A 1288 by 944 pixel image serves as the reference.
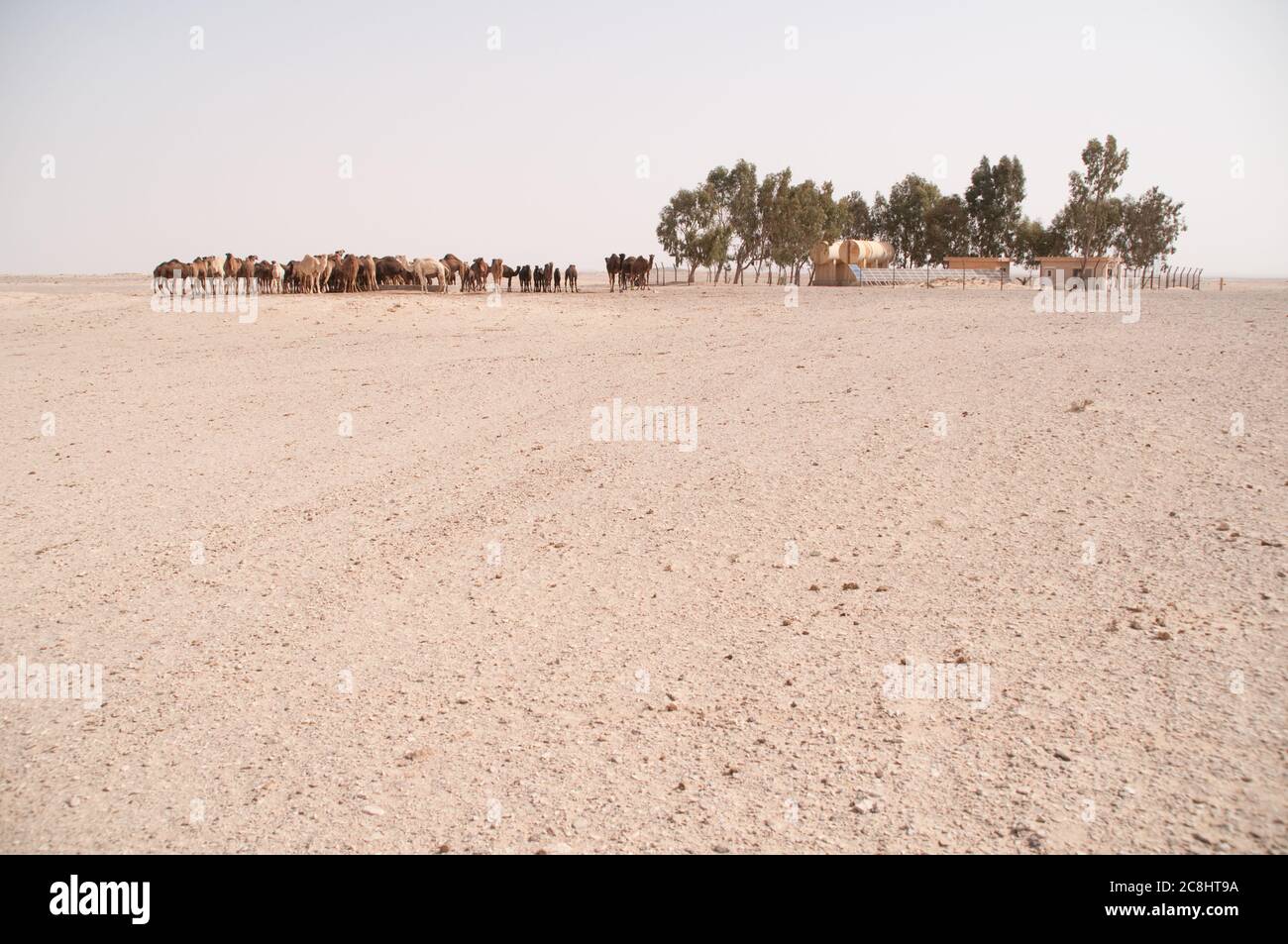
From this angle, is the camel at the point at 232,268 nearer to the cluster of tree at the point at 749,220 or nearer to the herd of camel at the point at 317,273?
the herd of camel at the point at 317,273

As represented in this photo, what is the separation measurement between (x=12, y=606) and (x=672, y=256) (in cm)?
7499

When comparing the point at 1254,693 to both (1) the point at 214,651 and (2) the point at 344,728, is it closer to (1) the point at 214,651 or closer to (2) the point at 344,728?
(2) the point at 344,728

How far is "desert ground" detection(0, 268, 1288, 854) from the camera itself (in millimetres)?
4344

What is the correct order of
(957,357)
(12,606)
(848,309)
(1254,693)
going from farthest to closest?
1. (848,309)
2. (957,357)
3. (12,606)
4. (1254,693)

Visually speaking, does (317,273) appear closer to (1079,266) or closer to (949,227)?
(1079,266)

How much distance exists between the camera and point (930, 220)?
3263 inches

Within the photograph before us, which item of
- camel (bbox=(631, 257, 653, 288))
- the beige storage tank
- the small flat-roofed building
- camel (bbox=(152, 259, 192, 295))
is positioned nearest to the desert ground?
camel (bbox=(152, 259, 192, 295))

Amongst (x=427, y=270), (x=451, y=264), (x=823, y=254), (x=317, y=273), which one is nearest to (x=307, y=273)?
(x=317, y=273)

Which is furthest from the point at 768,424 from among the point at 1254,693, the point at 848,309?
the point at 848,309

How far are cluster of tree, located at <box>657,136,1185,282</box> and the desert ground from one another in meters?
64.0

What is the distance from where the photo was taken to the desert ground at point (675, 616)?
14.3 feet

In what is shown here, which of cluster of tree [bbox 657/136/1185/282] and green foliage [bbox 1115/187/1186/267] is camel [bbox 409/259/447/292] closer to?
cluster of tree [bbox 657/136/1185/282]

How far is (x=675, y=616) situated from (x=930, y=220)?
84.0m
